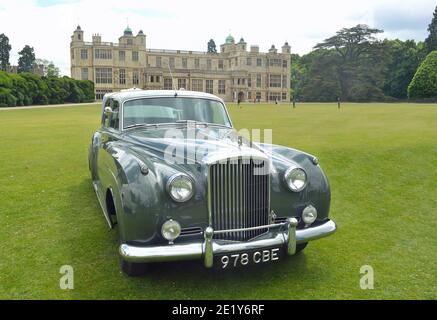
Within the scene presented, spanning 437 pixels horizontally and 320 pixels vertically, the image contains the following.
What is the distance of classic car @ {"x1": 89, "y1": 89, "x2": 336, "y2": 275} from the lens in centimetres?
396

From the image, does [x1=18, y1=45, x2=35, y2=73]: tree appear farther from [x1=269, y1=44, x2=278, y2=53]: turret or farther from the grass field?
the grass field

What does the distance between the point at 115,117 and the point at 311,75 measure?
3059 inches

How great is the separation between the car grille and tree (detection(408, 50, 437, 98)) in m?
67.5

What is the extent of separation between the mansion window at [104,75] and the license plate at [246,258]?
267 ft

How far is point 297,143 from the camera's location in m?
13.5

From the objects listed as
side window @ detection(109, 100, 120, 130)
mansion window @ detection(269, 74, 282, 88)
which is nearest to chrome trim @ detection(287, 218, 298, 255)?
side window @ detection(109, 100, 120, 130)

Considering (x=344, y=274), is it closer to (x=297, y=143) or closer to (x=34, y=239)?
(x=34, y=239)

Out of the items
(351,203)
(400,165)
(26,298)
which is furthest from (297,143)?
(26,298)

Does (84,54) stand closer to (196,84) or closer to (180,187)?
(196,84)


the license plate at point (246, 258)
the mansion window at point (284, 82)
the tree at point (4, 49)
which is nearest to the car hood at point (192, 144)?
the license plate at point (246, 258)

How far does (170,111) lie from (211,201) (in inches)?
91.4

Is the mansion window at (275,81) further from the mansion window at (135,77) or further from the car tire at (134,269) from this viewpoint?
the car tire at (134,269)

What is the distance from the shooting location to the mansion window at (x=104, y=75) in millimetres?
79938

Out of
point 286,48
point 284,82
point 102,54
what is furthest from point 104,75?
point 286,48
